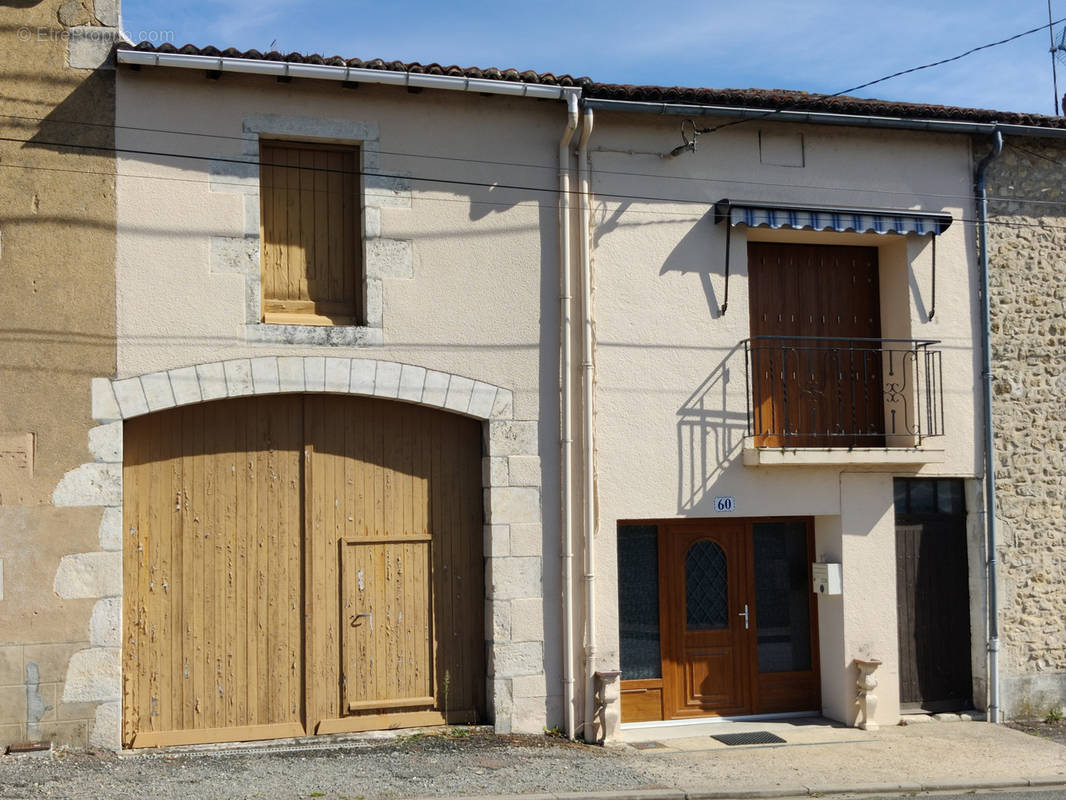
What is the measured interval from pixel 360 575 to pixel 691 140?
15.5ft

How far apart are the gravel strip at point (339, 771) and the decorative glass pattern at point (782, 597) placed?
86.5 inches

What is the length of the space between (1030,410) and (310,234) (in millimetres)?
6843

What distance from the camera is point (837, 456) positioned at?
959 cm

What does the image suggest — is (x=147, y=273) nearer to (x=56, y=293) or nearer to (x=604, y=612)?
(x=56, y=293)

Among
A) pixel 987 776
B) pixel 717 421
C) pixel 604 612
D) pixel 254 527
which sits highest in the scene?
pixel 717 421

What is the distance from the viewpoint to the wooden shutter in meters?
8.81

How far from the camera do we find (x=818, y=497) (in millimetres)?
9820

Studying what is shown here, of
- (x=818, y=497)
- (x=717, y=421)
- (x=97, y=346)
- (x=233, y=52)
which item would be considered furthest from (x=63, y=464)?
(x=818, y=497)

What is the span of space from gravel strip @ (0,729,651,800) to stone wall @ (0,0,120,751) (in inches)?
21.6

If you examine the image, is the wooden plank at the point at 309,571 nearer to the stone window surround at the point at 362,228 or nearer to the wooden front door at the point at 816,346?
the stone window surround at the point at 362,228

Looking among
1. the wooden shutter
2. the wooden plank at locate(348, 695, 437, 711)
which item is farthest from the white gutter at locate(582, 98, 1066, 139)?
the wooden plank at locate(348, 695, 437, 711)

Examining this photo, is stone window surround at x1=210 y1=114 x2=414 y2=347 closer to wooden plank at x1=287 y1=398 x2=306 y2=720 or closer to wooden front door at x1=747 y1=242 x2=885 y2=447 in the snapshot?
wooden plank at x1=287 y1=398 x2=306 y2=720

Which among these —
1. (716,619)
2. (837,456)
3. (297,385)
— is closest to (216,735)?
(297,385)

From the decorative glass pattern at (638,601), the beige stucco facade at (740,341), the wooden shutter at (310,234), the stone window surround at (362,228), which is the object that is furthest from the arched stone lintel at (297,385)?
the decorative glass pattern at (638,601)
